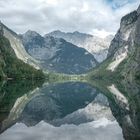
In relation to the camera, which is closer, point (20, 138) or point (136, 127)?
point (20, 138)

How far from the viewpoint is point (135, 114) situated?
6025cm

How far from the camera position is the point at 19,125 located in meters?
49.6

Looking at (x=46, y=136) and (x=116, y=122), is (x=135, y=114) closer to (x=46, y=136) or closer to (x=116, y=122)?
(x=116, y=122)

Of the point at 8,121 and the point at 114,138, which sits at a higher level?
the point at 8,121

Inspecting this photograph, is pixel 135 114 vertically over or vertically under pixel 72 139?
over

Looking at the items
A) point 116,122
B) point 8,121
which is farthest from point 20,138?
point 116,122

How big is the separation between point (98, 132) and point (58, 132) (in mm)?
4592

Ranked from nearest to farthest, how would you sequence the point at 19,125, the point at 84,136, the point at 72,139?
the point at 72,139
the point at 84,136
the point at 19,125

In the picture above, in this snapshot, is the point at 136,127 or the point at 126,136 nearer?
the point at 126,136

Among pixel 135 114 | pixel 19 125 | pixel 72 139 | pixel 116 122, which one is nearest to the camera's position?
pixel 72 139

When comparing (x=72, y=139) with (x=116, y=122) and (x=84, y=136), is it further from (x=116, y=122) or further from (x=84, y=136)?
(x=116, y=122)

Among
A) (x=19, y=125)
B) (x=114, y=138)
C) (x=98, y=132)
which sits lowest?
(x=114, y=138)

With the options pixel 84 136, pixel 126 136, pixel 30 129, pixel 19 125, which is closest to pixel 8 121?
pixel 19 125

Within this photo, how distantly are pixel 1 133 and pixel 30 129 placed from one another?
5.22 metres
